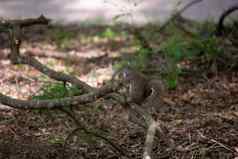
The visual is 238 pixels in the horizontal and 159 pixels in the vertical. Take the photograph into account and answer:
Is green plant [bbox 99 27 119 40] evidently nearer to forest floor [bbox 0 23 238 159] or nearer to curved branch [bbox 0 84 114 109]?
forest floor [bbox 0 23 238 159]

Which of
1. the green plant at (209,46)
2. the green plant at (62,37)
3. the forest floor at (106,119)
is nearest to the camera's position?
the forest floor at (106,119)

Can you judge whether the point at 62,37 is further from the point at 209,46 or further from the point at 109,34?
the point at 209,46

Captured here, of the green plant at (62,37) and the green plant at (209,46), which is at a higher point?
the green plant at (62,37)

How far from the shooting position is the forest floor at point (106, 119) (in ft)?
12.2

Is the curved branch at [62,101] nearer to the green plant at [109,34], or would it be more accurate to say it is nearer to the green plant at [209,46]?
the green plant at [209,46]

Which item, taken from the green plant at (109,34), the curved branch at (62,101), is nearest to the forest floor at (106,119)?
the curved branch at (62,101)

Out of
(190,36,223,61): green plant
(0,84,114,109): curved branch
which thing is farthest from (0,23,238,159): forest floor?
(0,84,114,109): curved branch

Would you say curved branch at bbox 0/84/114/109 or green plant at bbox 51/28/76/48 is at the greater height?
green plant at bbox 51/28/76/48

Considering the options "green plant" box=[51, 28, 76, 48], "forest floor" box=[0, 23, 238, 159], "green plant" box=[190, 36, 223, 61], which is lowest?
"forest floor" box=[0, 23, 238, 159]

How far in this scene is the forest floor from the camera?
3.71 m

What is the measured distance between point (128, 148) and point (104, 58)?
2572mm

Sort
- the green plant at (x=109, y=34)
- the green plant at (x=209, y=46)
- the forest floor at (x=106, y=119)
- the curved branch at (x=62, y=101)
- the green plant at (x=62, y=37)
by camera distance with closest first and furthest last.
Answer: the curved branch at (x=62, y=101)
the forest floor at (x=106, y=119)
the green plant at (x=209, y=46)
the green plant at (x=62, y=37)
the green plant at (x=109, y=34)

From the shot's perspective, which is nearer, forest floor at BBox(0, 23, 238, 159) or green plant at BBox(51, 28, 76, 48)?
forest floor at BBox(0, 23, 238, 159)

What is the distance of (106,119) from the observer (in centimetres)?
445
